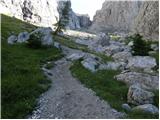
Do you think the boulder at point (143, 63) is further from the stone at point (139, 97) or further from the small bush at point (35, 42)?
the stone at point (139, 97)

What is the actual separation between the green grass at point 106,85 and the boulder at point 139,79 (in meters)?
0.88

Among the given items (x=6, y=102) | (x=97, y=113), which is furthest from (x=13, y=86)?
(x=97, y=113)

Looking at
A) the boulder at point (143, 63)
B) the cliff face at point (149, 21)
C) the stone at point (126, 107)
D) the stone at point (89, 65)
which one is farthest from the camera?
the cliff face at point (149, 21)

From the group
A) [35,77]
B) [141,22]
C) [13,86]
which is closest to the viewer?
[13,86]

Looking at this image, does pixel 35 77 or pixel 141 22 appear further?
pixel 141 22

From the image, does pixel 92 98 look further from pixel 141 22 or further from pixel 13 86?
pixel 141 22

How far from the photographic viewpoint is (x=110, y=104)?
2444cm

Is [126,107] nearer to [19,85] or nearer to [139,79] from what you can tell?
[19,85]

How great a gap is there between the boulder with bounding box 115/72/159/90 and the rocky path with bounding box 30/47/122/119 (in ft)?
17.6

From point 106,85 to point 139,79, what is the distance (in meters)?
4.83

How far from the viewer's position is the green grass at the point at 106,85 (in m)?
26.1

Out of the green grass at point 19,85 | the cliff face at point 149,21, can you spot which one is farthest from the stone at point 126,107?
the cliff face at point 149,21

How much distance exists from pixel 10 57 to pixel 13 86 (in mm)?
13208

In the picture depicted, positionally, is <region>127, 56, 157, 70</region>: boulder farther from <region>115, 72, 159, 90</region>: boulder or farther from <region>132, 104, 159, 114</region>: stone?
<region>132, 104, 159, 114</region>: stone
